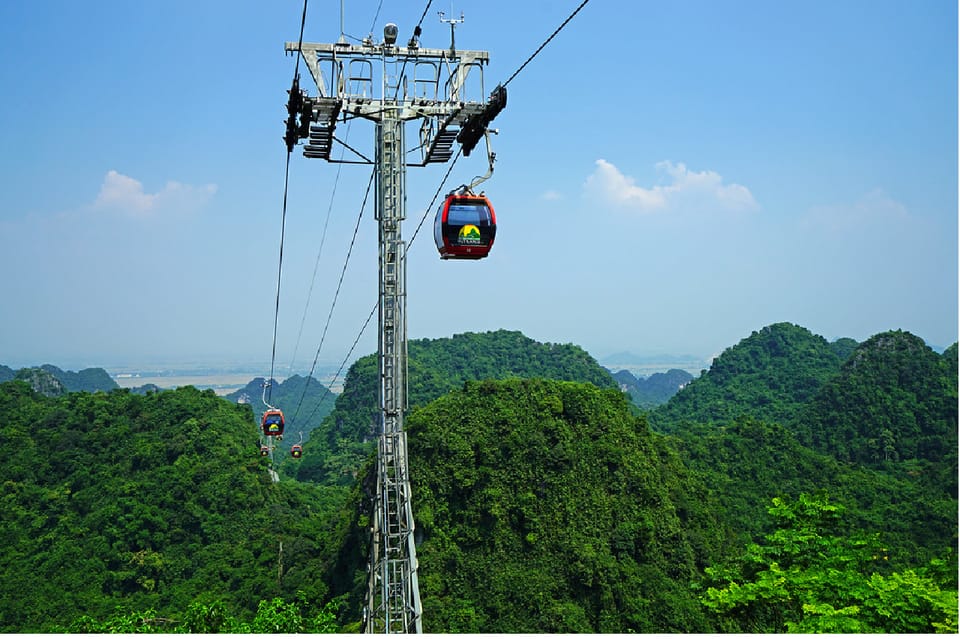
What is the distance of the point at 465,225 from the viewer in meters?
7.22

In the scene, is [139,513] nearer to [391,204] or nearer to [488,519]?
[488,519]

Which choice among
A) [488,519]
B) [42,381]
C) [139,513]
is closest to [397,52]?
[488,519]

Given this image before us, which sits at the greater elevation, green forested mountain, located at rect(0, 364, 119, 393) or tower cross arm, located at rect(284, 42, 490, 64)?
tower cross arm, located at rect(284, 42, 490, 64)

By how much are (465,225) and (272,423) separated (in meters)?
9.98

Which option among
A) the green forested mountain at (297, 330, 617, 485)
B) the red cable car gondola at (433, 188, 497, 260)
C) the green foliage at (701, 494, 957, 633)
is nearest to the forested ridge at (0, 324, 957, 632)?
the green foliage at (701, 494, 957, 633)

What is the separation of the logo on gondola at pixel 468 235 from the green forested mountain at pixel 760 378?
48210mm

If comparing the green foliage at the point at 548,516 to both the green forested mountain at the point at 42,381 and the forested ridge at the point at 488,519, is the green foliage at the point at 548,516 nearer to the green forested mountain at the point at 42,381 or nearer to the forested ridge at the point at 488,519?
the forested ridge at the point at 488,519

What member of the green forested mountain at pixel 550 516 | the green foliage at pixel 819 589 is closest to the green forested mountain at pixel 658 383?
the green forested mountain at pixel 550 516

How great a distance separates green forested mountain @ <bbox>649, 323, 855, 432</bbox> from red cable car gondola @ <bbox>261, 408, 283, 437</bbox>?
40.8 metres

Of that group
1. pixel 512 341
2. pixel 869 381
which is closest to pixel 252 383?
pixel 512 341

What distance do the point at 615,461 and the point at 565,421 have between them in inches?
76.9

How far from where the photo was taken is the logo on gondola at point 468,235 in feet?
23.7

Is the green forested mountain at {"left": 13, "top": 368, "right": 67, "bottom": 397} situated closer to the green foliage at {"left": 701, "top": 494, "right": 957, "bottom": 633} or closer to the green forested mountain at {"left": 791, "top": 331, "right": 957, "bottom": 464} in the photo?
the green forested mountain at {"left": 791, "top": 331, "right": 957, "bottom": 464}

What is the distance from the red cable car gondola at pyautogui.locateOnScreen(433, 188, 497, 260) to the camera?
7215 millimetres
